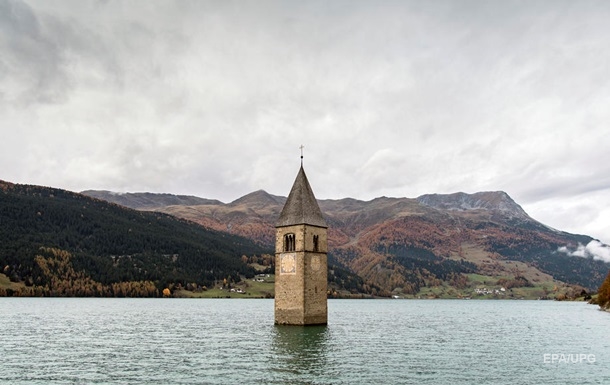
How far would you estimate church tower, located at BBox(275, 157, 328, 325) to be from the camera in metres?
66.1

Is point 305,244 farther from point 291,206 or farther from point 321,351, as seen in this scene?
point 321,351

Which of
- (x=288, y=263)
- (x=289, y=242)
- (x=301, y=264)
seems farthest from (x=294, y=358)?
(x=289, y=242)

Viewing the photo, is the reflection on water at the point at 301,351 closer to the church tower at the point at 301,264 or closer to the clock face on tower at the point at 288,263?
the church tower at the point at 301,264

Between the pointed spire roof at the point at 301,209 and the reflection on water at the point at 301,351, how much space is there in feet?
44.4

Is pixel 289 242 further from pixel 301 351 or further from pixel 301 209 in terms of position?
pixel 301 351

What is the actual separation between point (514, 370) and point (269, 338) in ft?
93.7

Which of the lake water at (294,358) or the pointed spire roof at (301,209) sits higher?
the pointed spire roof at (301,209)

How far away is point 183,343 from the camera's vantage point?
5962cm

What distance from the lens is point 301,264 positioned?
66.2 m

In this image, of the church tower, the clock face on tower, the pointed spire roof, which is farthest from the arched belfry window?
the pointed spire roof

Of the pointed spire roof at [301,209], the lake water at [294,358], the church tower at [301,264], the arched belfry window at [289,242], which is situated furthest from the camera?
the pointed spire roof at [301,209]

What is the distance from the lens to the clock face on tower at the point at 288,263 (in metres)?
67.1

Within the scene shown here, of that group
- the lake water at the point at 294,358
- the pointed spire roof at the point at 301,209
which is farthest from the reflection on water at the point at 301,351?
the pointed spire roof at the point at 301,209

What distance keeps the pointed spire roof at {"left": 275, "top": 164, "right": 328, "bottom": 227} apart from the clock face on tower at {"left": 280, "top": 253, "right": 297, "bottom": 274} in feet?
13.8
